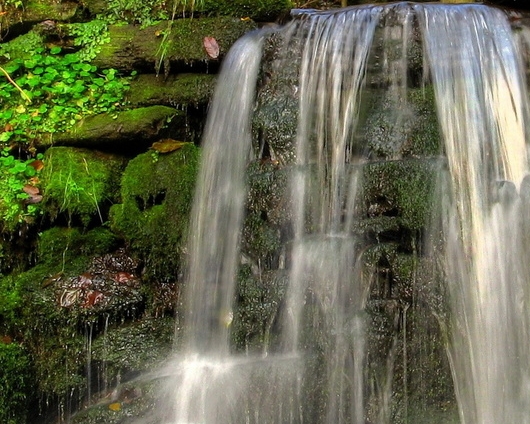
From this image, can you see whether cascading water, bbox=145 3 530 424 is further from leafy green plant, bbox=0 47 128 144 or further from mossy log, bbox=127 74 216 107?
leafy green plant, bbox=0 47 128 144

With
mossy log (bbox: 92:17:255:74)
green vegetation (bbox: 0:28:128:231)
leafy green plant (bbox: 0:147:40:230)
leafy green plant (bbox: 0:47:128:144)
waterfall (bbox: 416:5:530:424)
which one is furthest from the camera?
mossy log (bbox: 92:17:255:74)

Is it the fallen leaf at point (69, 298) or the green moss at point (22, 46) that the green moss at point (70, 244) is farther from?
the green moss at point (22, 46)

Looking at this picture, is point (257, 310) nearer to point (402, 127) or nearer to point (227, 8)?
point (402, 127)

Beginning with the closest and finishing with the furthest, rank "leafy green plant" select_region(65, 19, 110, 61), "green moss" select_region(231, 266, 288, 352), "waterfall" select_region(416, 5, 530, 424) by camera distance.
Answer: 1. "waterfall" select_region(416, 5, 530, 424)
2. "green moss" select_region(231, 266, 288, 352)
3. "leafy green plant" select_region(65, 19, 110, 61)

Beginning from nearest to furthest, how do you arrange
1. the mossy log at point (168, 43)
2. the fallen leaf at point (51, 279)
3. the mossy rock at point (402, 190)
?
the mossy rock at point (402, 190) → the fallen leaf at point (51, 279) → the mossy log at point (168, 43)

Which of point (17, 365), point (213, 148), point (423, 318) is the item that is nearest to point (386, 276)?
point (423, 318)

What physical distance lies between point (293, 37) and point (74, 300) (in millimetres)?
2546

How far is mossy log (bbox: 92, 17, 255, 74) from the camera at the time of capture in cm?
502

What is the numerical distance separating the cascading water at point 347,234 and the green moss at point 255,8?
2.83ft

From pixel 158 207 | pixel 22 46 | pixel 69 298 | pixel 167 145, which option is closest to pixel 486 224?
pixel 158 207

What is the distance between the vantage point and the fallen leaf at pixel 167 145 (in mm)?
4652

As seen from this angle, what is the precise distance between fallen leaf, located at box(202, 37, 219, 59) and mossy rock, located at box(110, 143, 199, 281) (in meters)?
0.82

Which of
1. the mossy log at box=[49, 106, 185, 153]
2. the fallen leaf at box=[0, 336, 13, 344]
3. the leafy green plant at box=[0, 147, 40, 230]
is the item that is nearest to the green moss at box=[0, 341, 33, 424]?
the fallen leaf at box=[0, 336, 13, 344]

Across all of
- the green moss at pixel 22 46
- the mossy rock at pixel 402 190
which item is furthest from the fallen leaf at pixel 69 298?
the green moss at pixel 22 46
